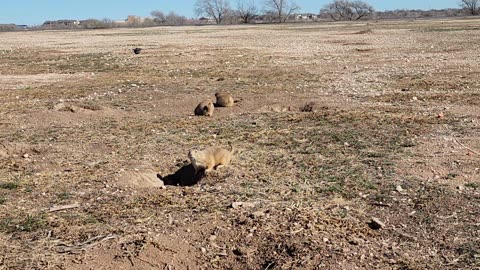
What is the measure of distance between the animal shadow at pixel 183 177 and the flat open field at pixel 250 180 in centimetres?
A: 2

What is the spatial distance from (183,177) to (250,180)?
821 millimetres

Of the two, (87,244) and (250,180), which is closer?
(87,244)

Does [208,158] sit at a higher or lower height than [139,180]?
higher

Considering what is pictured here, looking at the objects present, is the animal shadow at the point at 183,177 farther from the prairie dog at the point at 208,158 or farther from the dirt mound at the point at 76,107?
the dirt mound at the point at 76,107

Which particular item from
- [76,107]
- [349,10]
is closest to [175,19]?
[349,10]

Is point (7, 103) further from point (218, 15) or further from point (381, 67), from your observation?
point (218, 15)

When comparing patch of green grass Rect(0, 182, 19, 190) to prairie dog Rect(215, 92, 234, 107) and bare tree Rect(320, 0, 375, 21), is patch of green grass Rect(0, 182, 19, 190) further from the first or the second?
bare tree Rect(320, 0, 375, 21)

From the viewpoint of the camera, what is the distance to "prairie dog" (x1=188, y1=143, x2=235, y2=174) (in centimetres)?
613

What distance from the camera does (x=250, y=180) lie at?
6.00 meters

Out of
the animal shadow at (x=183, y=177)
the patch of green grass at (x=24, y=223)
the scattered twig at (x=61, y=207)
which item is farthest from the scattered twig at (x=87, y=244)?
the animal shadow at (x=183, y=177)

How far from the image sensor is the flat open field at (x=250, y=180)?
4.36m

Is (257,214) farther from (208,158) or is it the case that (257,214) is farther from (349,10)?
(349,10)

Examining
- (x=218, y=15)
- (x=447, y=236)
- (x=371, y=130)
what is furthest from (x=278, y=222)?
(x=218, y=15)

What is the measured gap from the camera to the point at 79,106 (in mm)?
10633
